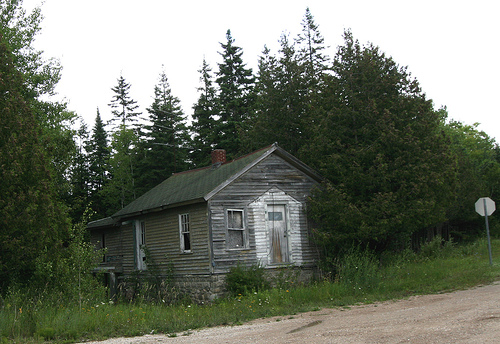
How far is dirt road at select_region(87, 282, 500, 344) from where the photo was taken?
7.64 m

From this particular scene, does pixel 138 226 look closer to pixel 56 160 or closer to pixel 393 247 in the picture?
pixel 56 160

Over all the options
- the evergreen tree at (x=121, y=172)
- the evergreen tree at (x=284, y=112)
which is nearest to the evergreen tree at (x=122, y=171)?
the evergreen tree at (x=121, y=172)

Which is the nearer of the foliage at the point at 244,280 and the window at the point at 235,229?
the foliage at the point at 244,280

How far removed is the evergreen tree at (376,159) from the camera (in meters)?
17.9

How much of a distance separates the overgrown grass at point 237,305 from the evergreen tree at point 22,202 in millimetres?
1057

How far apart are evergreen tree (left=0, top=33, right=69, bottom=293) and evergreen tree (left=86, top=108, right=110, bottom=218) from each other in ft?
113

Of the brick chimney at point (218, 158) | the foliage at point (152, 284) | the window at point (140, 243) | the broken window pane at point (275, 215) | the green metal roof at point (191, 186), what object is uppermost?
the brick chimney at point (218, 158)

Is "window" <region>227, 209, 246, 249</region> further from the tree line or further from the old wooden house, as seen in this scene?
the tree line

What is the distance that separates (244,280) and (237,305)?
119 inches

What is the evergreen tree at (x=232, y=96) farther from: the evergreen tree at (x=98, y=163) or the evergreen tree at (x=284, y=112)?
the evergreen tree at (x=98, y=163)

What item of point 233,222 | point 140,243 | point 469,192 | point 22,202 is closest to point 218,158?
point 233,222

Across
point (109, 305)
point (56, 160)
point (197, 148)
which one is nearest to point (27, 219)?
point (109, 305)

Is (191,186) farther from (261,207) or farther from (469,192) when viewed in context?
(469,192)

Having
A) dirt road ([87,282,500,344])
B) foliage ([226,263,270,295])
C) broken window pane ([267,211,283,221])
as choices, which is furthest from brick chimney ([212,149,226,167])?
dirt road ([87,282,500,344])
